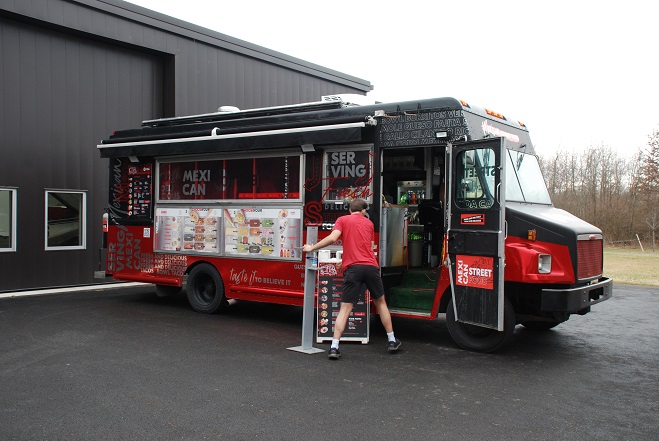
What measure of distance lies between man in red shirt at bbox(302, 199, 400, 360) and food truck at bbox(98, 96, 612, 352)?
67 cm

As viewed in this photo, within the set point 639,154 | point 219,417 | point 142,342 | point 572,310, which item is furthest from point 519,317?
point 639,154

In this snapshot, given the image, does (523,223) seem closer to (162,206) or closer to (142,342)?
(142,342)

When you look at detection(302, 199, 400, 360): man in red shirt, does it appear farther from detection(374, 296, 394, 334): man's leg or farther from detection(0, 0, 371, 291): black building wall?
detection(0, 0, 371, 291): black building wall

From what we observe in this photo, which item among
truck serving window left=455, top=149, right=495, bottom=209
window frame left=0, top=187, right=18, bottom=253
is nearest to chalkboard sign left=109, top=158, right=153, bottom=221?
window frame left=0, top=187, right=18, bottom=253

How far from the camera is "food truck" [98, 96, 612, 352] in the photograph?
6.70 meters

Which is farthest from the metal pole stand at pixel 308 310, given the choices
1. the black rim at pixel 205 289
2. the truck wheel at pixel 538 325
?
the truck wheel at pixel 538 325

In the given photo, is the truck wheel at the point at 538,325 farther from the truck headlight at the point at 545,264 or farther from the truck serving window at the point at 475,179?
the truck serving window at the point at 475,179

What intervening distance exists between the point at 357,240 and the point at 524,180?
2425 millimetres

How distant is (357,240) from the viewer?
695 centimetres

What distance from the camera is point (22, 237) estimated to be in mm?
12055

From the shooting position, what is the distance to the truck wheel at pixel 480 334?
22.4 ft

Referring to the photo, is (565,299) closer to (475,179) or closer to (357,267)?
(475,179)

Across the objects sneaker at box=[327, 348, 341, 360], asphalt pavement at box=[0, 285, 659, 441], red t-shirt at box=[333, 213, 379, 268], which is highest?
red t-shirt at box=[333, 213, 379, 268]

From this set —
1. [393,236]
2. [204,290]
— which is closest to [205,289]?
[204,290]
